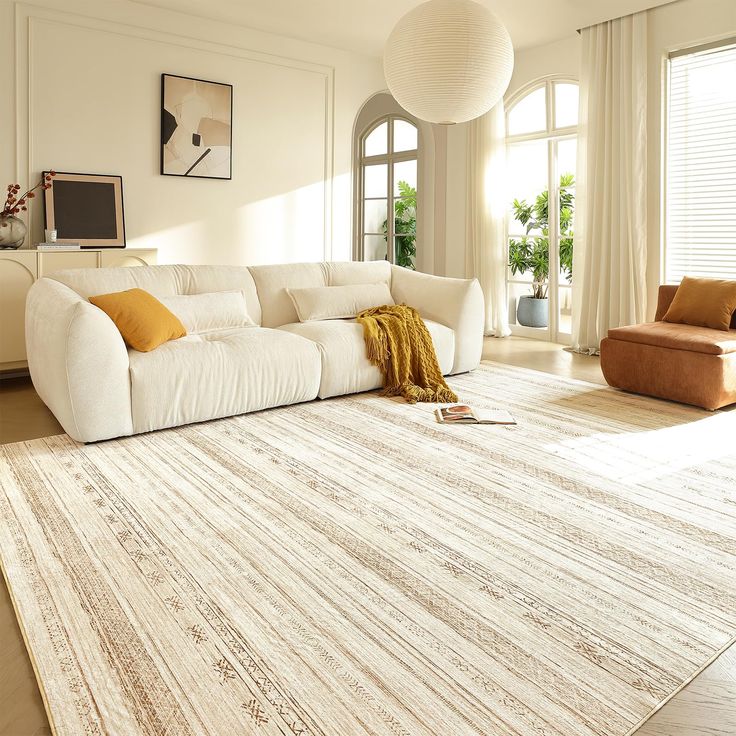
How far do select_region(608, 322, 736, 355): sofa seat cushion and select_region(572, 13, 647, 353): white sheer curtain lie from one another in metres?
1.28

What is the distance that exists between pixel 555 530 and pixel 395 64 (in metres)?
2.46

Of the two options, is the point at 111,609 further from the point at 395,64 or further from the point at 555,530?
the point at 395,64

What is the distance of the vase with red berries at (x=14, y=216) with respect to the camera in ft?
15.5

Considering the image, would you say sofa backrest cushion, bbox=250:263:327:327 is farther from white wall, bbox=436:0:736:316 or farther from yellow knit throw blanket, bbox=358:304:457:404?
white wall, bbox=436:0:736:316

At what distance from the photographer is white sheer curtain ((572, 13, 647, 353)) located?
5.59 metres

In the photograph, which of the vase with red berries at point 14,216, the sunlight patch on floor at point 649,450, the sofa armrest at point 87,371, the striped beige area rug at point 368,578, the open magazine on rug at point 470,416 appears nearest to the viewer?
the striped beige area rug at point 368,578

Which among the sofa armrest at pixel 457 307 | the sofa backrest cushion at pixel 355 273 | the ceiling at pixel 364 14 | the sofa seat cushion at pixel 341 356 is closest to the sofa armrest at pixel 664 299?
the sofa armrest at pixel 457 307

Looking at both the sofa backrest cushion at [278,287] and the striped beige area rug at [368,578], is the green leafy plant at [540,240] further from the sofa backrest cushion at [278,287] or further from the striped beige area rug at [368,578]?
the striped beige area rug at [368,578]

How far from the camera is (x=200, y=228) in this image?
6.01m

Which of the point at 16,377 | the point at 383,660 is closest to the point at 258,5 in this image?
the point at 16,377

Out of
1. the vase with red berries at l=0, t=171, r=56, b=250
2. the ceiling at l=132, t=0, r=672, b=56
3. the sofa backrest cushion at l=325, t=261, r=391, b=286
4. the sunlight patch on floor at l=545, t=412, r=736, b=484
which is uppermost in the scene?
the ceiling at l=132, t=0, r=672, b=56

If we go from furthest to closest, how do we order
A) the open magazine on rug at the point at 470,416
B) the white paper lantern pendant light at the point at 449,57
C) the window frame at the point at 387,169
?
the window frame at the point at 387,169
the open magazine on rug at the point at 470,416
the white paper lantern pendant light at the point at 449,57

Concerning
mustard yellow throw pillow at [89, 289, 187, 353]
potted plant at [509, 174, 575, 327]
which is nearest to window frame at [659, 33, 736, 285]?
potted plant at [509, 174, 575, 327]

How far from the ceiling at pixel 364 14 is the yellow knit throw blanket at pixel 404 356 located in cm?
263
